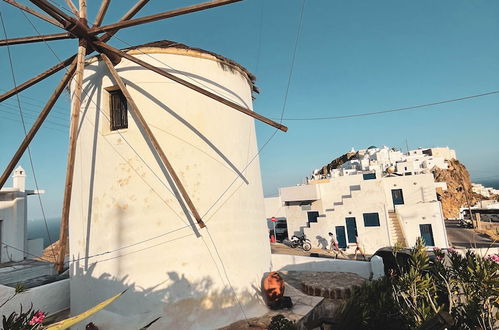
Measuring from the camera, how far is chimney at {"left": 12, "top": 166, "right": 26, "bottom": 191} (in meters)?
16.6

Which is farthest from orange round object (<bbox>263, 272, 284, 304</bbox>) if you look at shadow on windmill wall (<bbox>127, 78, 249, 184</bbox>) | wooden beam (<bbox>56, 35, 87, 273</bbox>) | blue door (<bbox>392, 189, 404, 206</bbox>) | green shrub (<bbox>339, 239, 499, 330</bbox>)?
blue door (<bbox>392, 189, 404, 206</bbox>)

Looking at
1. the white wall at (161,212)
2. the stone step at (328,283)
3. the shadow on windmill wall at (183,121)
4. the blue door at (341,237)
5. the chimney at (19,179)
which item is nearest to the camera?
the white wall at (161,212)

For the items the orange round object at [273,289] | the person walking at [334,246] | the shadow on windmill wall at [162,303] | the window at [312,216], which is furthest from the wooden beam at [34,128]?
the window at [312,216]

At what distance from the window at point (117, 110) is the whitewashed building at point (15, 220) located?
1195 centimetres

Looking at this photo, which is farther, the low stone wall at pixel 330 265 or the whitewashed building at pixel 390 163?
the whitewashed building at pixel 390 163

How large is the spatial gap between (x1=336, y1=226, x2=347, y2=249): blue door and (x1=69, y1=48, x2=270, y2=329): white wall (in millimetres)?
17719

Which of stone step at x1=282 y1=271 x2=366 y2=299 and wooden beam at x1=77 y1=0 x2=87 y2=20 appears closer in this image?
wooden beam at x1=77 y1=0 x2=87 y2=20

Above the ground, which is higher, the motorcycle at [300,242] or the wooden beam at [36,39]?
the wooden beam at [36,39]

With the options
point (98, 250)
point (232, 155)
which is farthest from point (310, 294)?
point (98, 250)

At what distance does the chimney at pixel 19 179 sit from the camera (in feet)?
54.4

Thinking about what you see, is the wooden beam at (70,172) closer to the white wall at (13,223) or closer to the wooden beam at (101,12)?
the wooden beam at (101,12)

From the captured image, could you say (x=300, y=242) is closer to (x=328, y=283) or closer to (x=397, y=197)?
(x=397, y=197)

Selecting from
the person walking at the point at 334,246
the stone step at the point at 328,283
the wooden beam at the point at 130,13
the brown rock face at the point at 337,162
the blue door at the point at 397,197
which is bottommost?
the person walking at the point at 334,246

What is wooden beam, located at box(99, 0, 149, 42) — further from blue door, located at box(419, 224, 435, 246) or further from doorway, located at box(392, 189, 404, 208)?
doorway, located at box(392, 189, 404, 208)
